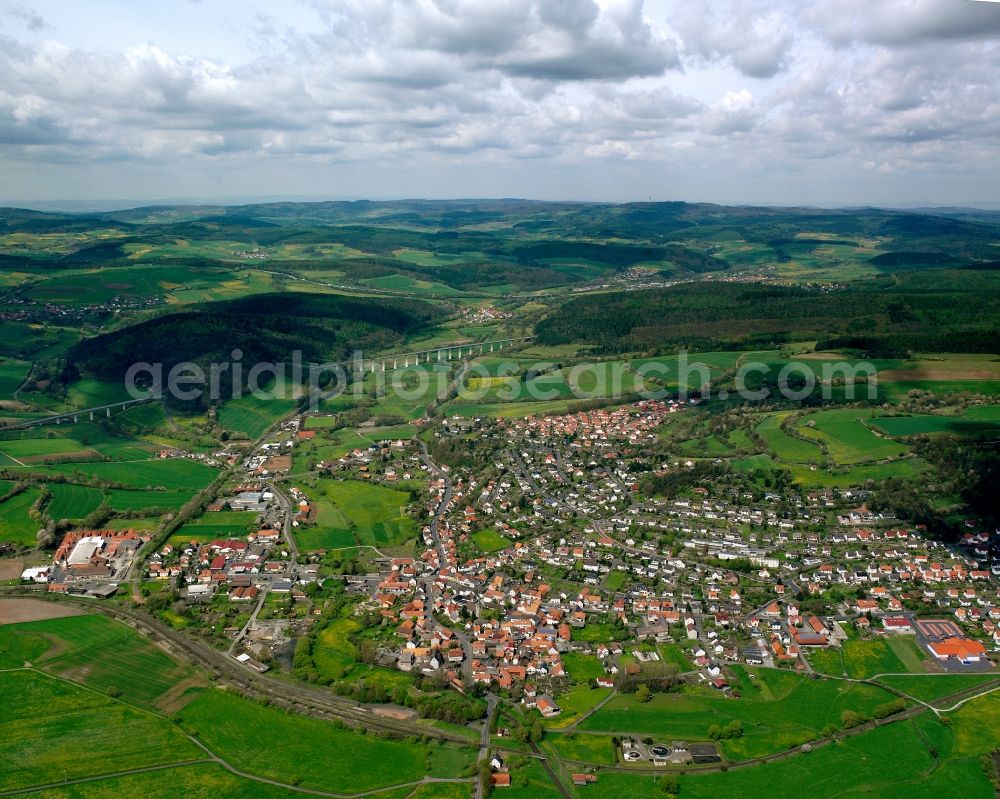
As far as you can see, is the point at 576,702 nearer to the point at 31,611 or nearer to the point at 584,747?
the point at 584,747

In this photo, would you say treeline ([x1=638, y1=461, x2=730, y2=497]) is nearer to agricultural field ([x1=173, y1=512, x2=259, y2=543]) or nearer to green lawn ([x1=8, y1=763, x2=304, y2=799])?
agricultural field ([x1=173, y1=512, x2=259, y2=543])

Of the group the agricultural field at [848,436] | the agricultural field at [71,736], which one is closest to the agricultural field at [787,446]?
the agricultural field at [848,436]

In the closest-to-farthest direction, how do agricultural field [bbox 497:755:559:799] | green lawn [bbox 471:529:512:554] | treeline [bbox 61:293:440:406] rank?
agricultural field [bbox 497:755:559:799] → green lawn [bbox 471:529:512:554] → treeline [bbox 61:293:440:406]

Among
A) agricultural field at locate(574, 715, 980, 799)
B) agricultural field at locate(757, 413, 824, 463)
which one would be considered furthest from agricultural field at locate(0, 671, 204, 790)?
agricultural field at locate(757, 413, 824, 463)

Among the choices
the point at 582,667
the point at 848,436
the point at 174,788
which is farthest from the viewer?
the point at 848,436

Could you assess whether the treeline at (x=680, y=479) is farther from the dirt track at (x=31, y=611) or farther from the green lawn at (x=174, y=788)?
the dirt track at (x=31, y=611)

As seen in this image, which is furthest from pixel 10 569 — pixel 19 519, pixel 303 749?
pixel 303 749
